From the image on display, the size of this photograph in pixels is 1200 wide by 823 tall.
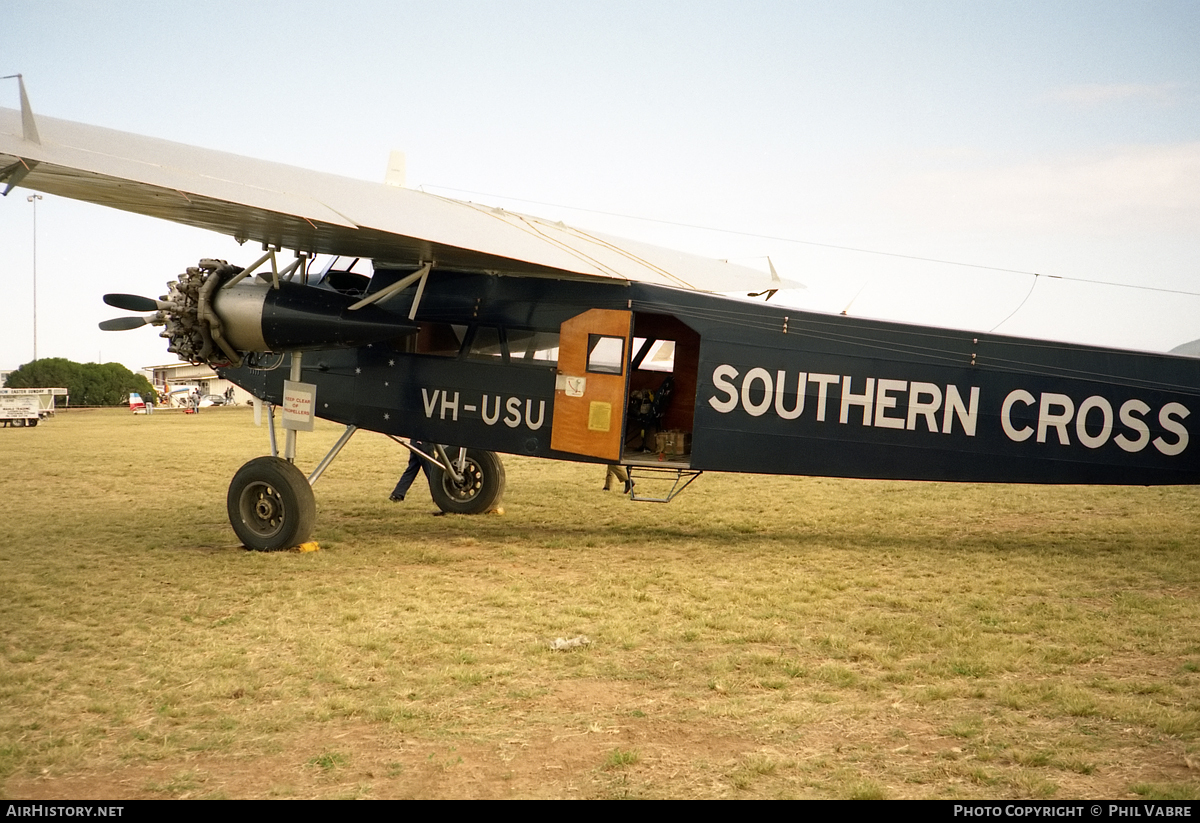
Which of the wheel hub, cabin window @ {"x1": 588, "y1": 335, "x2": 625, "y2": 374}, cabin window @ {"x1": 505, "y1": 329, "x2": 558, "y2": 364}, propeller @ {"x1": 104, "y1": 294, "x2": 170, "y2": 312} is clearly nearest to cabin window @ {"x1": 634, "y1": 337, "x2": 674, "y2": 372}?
cabin window @ {"x1": 505, "y1": 329, "x2": 558, "y2": 364}

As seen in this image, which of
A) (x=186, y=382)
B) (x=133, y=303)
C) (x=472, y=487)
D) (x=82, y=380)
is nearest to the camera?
(x=133, y=303)

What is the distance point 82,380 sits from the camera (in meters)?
76.1

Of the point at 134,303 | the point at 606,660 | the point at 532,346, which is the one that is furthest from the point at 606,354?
the point at 134,303

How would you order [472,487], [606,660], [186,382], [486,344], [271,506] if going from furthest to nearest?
[186,382], [472,487], [486,344], [271,506], [606,660]

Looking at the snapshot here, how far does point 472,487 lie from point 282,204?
5864 millimetres

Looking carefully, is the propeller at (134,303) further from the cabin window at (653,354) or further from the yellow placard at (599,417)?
the cabin window at (653,354)

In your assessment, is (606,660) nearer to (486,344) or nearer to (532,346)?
(532,346)

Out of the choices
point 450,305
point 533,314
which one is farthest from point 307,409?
point 533,314

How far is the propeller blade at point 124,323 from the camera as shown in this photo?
424 inches

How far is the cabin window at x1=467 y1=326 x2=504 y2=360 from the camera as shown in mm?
10766

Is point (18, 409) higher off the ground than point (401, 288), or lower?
lower

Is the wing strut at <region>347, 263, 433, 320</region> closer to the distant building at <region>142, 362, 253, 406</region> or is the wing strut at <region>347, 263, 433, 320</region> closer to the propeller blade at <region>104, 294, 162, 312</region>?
the propeller blade at <region>104, 294, 162, 312</region>

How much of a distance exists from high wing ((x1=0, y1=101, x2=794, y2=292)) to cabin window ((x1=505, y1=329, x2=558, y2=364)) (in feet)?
2.30

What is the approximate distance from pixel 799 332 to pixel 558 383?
268 centimetres
